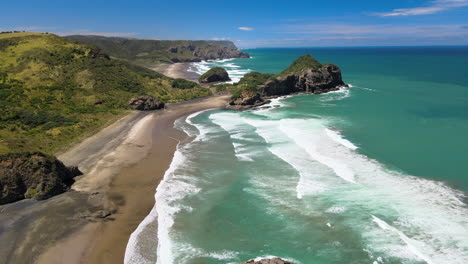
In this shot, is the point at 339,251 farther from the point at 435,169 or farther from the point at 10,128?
the point at 10,128

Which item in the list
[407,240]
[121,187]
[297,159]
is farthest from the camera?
[297,159]

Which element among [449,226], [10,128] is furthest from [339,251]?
[10,128]

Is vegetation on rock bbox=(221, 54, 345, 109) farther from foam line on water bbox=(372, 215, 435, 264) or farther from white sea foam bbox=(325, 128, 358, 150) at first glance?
foam line on water bbox=(372, 215, 435, 264)

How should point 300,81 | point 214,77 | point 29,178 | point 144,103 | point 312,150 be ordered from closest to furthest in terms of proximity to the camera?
1. point 29,178
2. point 312,150
3. point 144,103
4. point 300,81
5. point 214,77

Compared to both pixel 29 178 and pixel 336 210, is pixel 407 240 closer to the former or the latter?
pixel 336 210

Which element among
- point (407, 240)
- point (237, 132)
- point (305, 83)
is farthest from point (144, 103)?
point (407, 240)

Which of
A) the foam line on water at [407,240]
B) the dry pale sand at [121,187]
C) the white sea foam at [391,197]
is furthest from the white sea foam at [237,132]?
the foam line on water at [407,240]

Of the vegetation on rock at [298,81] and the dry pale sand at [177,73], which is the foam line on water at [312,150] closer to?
the vegetation on rock at [298,81]
